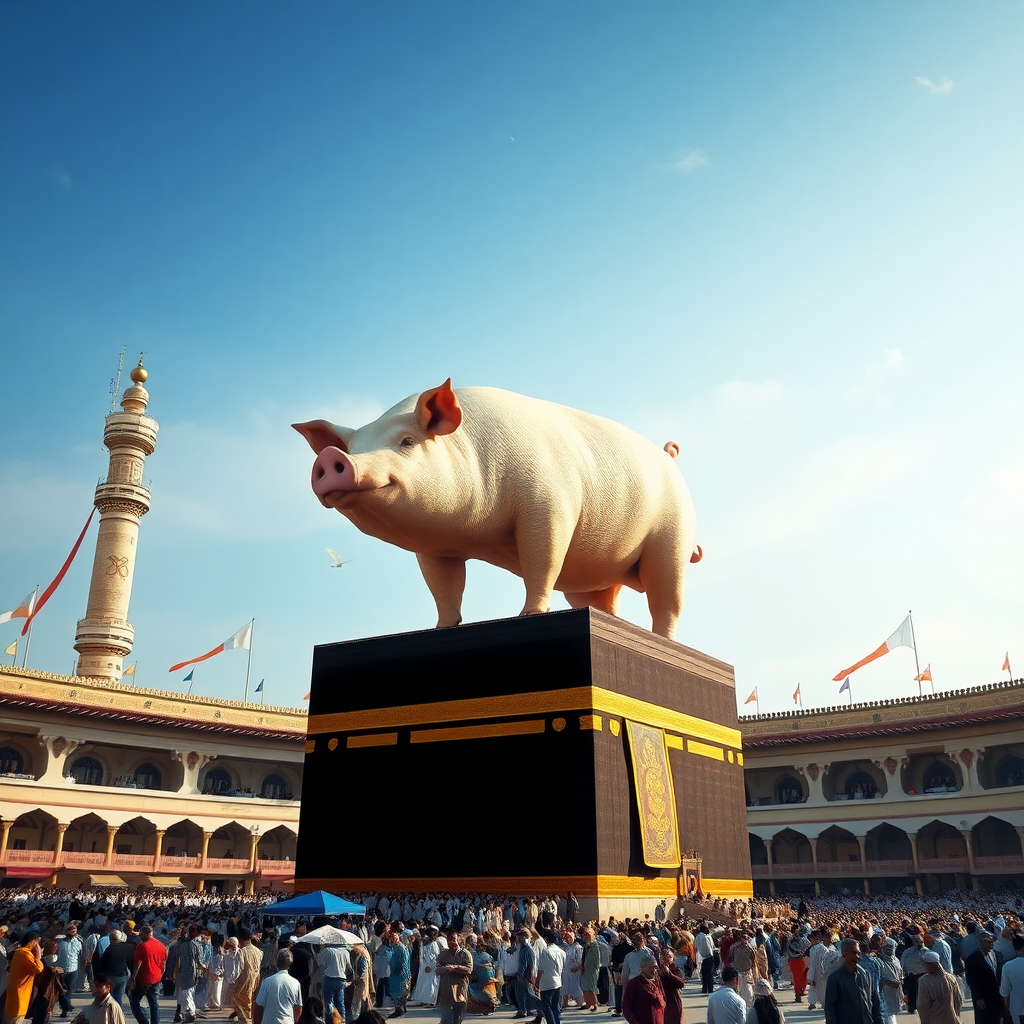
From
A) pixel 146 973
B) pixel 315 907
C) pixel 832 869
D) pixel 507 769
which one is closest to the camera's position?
pixel 146 973

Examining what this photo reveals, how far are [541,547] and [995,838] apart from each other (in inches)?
1369

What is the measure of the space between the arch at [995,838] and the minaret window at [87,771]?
3635 cm

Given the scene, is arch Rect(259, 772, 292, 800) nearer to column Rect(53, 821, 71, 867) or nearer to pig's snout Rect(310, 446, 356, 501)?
column Rect(53, 821, 71, 867)

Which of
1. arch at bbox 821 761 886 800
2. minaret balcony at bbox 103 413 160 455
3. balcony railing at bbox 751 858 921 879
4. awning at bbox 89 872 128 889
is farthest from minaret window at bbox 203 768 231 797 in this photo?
arch at bbox 821 761 886 800

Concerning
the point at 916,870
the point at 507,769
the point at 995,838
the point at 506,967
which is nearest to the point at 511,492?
the point at 507,769

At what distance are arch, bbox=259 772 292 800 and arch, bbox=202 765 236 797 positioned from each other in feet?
5.35

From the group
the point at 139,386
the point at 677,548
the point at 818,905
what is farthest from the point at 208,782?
the point at 677,548

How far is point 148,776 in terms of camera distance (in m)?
44.2

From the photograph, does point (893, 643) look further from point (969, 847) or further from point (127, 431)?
point (127, 431)

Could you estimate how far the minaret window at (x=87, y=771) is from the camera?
139 ft

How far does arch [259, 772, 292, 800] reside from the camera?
4778 centimetres

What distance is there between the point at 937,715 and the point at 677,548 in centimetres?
2763

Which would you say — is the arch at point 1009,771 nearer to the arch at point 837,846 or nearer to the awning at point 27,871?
the arch at point 837,846

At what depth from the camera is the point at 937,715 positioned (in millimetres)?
43156
